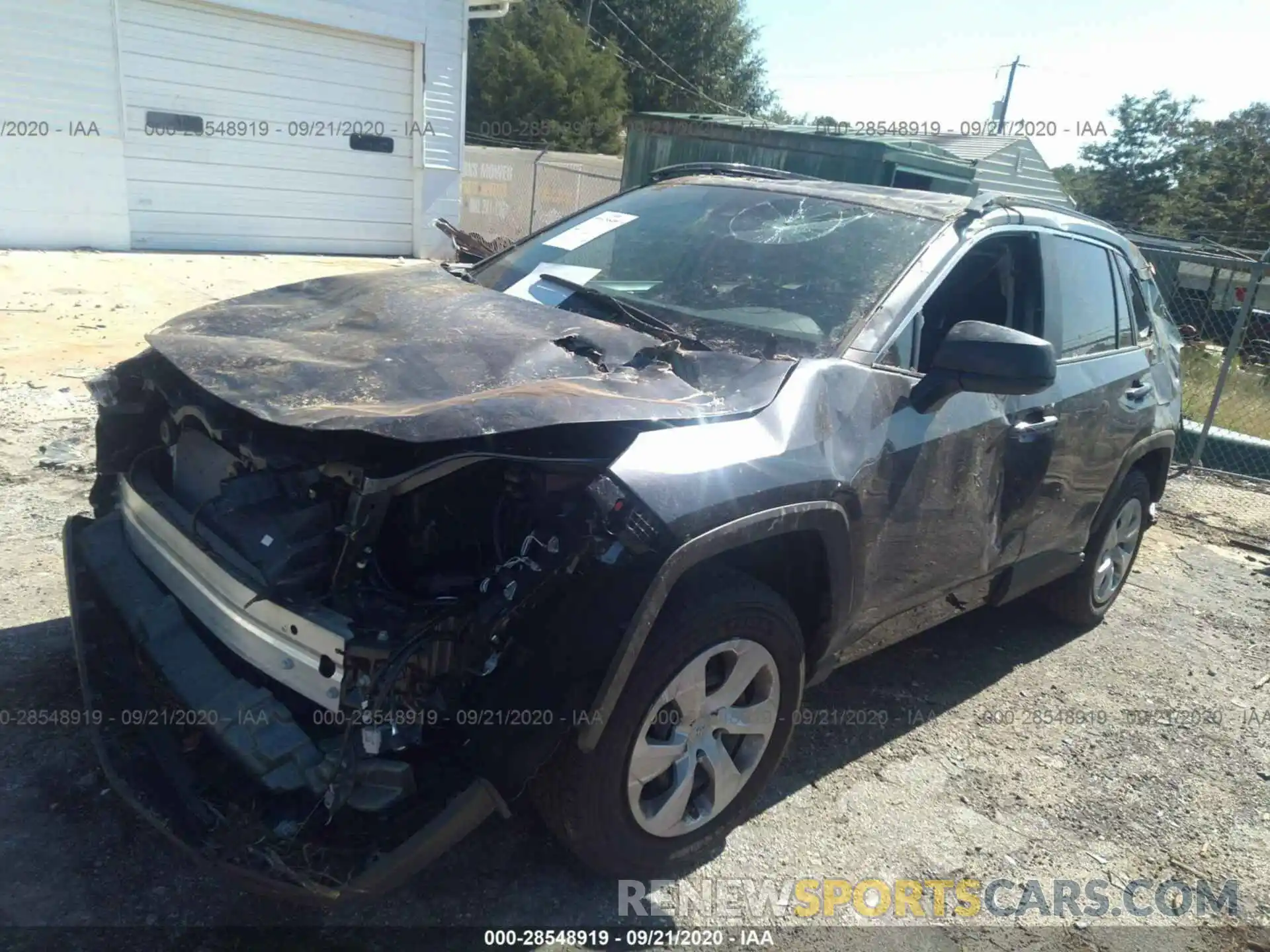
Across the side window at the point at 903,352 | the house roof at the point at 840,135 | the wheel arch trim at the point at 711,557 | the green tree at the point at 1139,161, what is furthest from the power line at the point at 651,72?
the wheel arch trim at the point at 711,557

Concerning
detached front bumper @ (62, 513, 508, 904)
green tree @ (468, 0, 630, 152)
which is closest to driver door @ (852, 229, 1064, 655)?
detached front bumper @ (62, 513, 508, 904)

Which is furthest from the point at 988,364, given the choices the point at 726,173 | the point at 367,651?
the point at 367,651

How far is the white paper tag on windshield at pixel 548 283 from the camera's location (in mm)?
3453

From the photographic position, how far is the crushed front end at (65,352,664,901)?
83.6 inches

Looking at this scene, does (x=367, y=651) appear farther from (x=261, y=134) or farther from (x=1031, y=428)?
(x=261, y=134)

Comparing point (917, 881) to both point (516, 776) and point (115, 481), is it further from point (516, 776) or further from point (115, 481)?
point (115, 481)

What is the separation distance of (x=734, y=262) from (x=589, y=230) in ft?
2.63

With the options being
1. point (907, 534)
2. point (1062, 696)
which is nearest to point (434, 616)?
point (907, 534)

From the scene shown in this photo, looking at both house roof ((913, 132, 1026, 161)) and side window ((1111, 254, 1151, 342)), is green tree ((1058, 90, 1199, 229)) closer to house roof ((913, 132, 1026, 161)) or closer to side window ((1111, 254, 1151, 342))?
house roof ((913, 132, 1026, 161))

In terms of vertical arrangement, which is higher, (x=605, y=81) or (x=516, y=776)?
(x=605, y=81)

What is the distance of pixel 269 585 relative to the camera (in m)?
2.24

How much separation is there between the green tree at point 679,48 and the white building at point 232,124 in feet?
82.9

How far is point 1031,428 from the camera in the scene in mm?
3477

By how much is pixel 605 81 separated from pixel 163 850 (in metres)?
31.9
